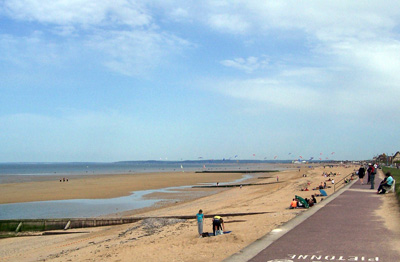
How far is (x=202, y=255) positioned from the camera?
10227mm

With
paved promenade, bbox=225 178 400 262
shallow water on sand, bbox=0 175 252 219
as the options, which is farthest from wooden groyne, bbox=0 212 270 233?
paved promenade, bbox=225 178 400 262

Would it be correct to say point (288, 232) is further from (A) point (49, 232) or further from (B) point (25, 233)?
(B) point (25, 233)

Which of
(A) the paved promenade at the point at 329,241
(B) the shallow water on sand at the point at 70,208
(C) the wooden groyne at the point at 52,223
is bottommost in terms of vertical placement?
(B) the shallow water on sand at the point at 70,208

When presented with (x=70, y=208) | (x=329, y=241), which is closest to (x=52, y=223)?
(x=70, y=208)

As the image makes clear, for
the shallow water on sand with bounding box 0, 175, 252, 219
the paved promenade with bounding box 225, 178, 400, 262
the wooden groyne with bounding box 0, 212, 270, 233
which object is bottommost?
the shallow water on sand with bounding box 0, 175, 252, 219

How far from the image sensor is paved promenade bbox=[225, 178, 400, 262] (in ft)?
27.8

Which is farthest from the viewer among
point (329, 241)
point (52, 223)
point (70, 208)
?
point (70, 208)

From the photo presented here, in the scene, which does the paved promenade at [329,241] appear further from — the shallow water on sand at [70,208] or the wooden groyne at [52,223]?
the shallow water on sand at [70,208]

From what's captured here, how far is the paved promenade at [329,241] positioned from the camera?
8.47 metres

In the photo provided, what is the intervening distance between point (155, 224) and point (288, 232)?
964 cm

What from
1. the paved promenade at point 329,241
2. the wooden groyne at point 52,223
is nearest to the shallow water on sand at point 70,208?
the wooden groyne at point 52,223

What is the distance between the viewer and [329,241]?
10086 mm

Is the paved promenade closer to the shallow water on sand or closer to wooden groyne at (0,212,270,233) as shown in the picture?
wooden groyne at (0,212,270,233)

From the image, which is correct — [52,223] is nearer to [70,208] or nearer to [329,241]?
[70,208]
